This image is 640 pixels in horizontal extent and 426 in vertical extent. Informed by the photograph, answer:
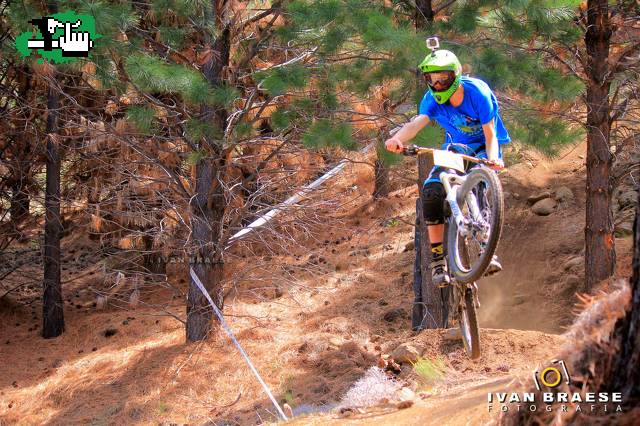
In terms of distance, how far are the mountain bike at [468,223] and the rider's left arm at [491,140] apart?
0.31 ft

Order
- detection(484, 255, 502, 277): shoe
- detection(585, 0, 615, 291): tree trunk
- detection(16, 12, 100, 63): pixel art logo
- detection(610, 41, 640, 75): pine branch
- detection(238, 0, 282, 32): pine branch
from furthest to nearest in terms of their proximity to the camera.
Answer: detection(238, 0, 282, 32): pine branch → detection(585, 0, 615, 291): tree trunk → detection(610, 41, 640, 75): pine branch → detection(16, 12, 100, 63): pixel art logo → detection(484, 255, 502, 277): shoe

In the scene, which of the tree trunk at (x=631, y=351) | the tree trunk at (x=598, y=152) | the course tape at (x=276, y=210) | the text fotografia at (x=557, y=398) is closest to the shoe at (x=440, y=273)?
the text fotografia at (x=557, y=398)

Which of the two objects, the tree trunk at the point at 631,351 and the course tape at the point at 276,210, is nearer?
the tree trunk at the point at 631,351

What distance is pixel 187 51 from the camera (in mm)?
11883

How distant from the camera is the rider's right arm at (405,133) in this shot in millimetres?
5470

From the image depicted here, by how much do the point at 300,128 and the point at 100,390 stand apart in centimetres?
484

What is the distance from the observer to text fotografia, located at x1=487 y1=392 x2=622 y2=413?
138 inches

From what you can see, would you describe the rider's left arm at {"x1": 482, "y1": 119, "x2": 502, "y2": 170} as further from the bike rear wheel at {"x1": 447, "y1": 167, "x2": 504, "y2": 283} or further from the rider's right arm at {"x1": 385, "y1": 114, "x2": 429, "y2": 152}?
the rider's right arm at {"x1": 385, "y1": 114, "x2": 429, "y2": 152}

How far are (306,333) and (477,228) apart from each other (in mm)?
7241

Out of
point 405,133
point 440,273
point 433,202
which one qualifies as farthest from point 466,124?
point 440,273

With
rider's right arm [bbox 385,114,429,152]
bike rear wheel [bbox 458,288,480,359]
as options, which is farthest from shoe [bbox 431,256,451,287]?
rider's right arm [bbox 385,114,429,152]

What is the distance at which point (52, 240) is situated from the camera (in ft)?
43.7

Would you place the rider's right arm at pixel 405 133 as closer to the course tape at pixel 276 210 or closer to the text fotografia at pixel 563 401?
the text fotografia at pixel 563 401

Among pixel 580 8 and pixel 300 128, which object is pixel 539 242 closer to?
pixel 580 8
